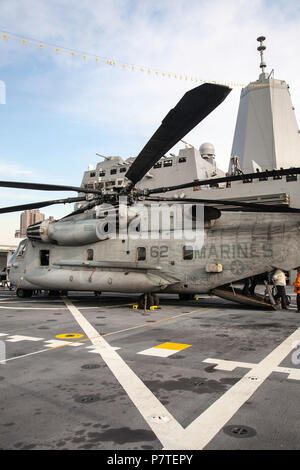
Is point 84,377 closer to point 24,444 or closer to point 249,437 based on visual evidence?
point 24,444

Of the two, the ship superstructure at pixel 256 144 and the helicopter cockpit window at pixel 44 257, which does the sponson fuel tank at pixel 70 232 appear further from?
the ship superstructure at pixel 256 144

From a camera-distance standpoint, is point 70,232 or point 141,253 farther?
point 70,232

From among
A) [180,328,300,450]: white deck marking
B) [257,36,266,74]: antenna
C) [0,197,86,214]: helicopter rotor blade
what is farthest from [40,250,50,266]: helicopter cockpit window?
[257,36,266,74]: antenna

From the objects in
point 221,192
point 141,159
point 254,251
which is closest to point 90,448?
point 141,159

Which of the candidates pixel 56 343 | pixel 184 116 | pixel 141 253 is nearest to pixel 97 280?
pixel 141 253

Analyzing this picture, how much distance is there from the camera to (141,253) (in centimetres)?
1368

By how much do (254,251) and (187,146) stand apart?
91.9 ft

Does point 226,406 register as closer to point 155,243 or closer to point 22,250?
point 155,243

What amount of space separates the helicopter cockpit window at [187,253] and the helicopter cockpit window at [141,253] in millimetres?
1703

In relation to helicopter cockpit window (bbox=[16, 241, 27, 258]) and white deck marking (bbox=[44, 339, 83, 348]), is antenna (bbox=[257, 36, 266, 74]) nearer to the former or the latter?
helicopter cockpit window (bbox=[16, 241, 27, 258])

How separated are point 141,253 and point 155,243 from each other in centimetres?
75

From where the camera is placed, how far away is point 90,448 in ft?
9.14

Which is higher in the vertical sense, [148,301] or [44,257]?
[44,257]

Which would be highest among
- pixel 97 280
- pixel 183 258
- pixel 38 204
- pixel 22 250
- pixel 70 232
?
pixel 38 204
